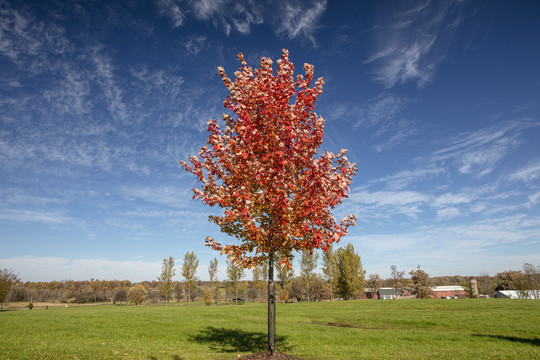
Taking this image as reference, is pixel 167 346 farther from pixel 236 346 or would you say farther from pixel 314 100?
pixel 314 100

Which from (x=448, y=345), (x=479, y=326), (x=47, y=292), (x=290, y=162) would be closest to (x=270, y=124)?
(x=290, y=162)

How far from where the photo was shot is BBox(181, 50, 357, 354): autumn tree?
301 inches

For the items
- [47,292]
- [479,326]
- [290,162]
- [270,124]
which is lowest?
[47,292]

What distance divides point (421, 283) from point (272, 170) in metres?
63.4

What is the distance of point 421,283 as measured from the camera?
2264 inches

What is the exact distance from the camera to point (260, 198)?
7.59 metres

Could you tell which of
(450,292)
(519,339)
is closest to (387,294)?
(450,292)

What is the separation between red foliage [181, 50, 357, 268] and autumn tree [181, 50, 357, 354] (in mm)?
A: 28

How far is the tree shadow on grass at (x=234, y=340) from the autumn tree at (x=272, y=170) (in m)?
5.59

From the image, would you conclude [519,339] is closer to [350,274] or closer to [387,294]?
[350,274]

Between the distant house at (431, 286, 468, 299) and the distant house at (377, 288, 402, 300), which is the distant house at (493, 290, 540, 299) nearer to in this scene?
the distant house at (431, 286, 468, 299)

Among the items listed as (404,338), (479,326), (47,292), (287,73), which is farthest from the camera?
(47,292)

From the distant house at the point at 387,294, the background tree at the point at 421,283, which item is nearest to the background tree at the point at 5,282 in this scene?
the background tree at the point at 421,283

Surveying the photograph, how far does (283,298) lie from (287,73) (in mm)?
61628
